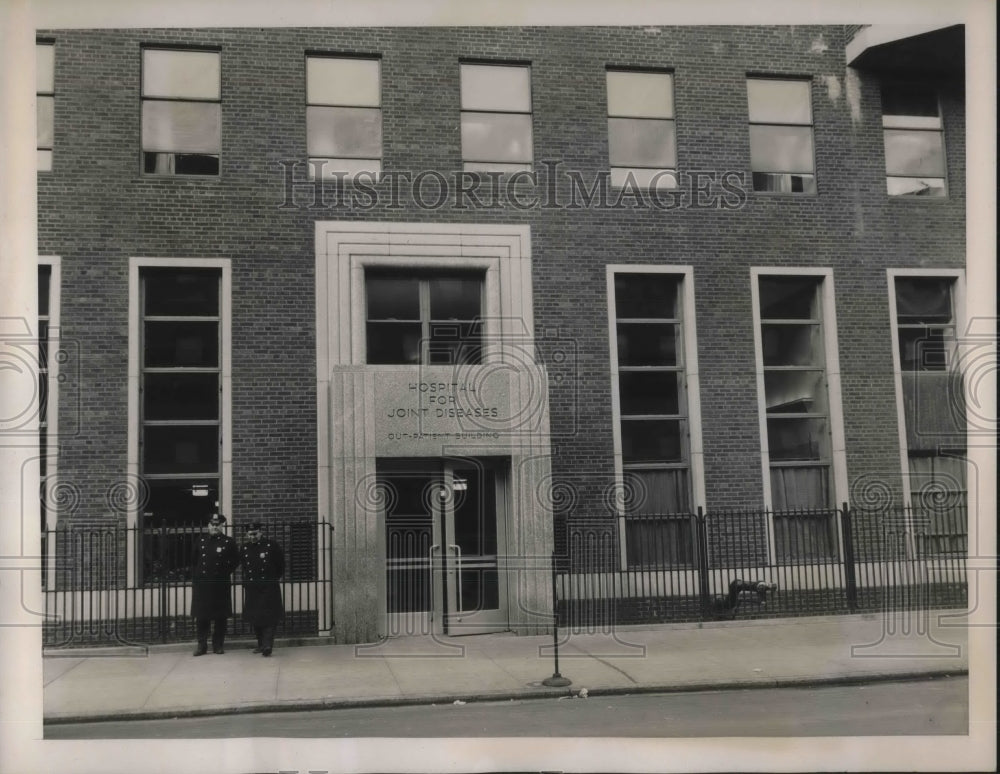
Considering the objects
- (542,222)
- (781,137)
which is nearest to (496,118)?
(542,222)

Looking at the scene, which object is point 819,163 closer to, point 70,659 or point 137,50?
point 137,50

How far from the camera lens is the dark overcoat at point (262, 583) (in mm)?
8516

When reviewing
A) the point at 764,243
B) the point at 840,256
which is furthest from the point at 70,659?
the point at 840,256

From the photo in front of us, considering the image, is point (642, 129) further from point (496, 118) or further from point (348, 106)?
point (348, 106)

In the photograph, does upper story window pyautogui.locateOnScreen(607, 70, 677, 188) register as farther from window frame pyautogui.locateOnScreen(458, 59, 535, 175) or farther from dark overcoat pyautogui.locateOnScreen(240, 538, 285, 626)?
dark overcoat pyautogui.locateOnScreen(240, 538, 285, 626)

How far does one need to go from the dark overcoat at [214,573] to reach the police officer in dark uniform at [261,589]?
0.45 ft

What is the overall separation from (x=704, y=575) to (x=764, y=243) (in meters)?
3.30

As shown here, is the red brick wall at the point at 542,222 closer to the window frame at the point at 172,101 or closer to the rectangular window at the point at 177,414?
the window frame at the point at 172,101

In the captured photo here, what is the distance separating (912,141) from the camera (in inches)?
345

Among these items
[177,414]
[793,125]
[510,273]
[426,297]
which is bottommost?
[177,414]

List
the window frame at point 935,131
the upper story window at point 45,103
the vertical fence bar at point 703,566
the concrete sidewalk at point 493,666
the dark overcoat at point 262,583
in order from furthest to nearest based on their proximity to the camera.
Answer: the vertical fence bar at point 703,566 → the window frame at point 935,131 → the dark overcoat at point 262,583 → the upper story window at point 45,103 → the concrete sidewalk at point 493,666

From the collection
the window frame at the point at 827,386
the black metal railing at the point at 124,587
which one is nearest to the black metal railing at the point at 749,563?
the window frame at the point at 827,386

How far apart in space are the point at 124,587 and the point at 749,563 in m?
5.81

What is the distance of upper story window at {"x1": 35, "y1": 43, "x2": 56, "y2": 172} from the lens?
8.16 m
